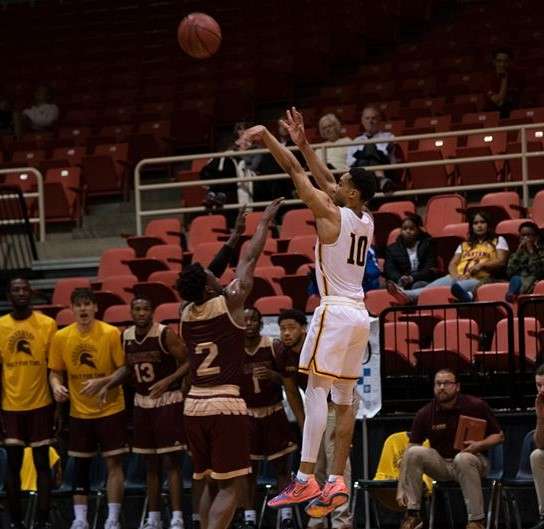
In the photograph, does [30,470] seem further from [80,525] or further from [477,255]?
[477,255]

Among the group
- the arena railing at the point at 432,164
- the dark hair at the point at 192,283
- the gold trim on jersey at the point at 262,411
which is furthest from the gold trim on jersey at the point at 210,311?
the arena railing at the point at 432,164

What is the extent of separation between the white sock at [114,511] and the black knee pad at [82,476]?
357 mm

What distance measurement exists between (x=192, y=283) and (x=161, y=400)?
2879mm

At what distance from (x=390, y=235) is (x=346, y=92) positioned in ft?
19.6

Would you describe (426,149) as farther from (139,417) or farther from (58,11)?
(58,11)

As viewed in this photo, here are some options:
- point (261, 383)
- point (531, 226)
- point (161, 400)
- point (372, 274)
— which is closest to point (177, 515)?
point (161, 400)

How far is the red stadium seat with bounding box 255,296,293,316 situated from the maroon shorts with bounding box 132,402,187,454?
5.34ft

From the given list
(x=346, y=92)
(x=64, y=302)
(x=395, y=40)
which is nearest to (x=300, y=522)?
(x=64, y=302)

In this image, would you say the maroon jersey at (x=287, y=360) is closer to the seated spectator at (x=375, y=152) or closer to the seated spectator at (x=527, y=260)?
the seated spectator at (x=527, y=260)

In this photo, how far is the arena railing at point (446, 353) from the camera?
13570 millimetres

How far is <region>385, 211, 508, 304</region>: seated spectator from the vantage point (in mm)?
14656

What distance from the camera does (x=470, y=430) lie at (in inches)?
507

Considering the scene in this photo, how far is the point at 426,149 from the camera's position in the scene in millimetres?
18266

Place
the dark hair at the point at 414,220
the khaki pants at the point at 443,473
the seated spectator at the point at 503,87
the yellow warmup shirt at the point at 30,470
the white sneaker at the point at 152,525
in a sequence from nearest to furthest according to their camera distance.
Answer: the khaki pants at the point at 443,473
the white sneaker at the point at 152,525
the yellow warmup shirt at the point at 30,470
the dark hair at the point at 414,220
the seated spectator at the point at 503,87
